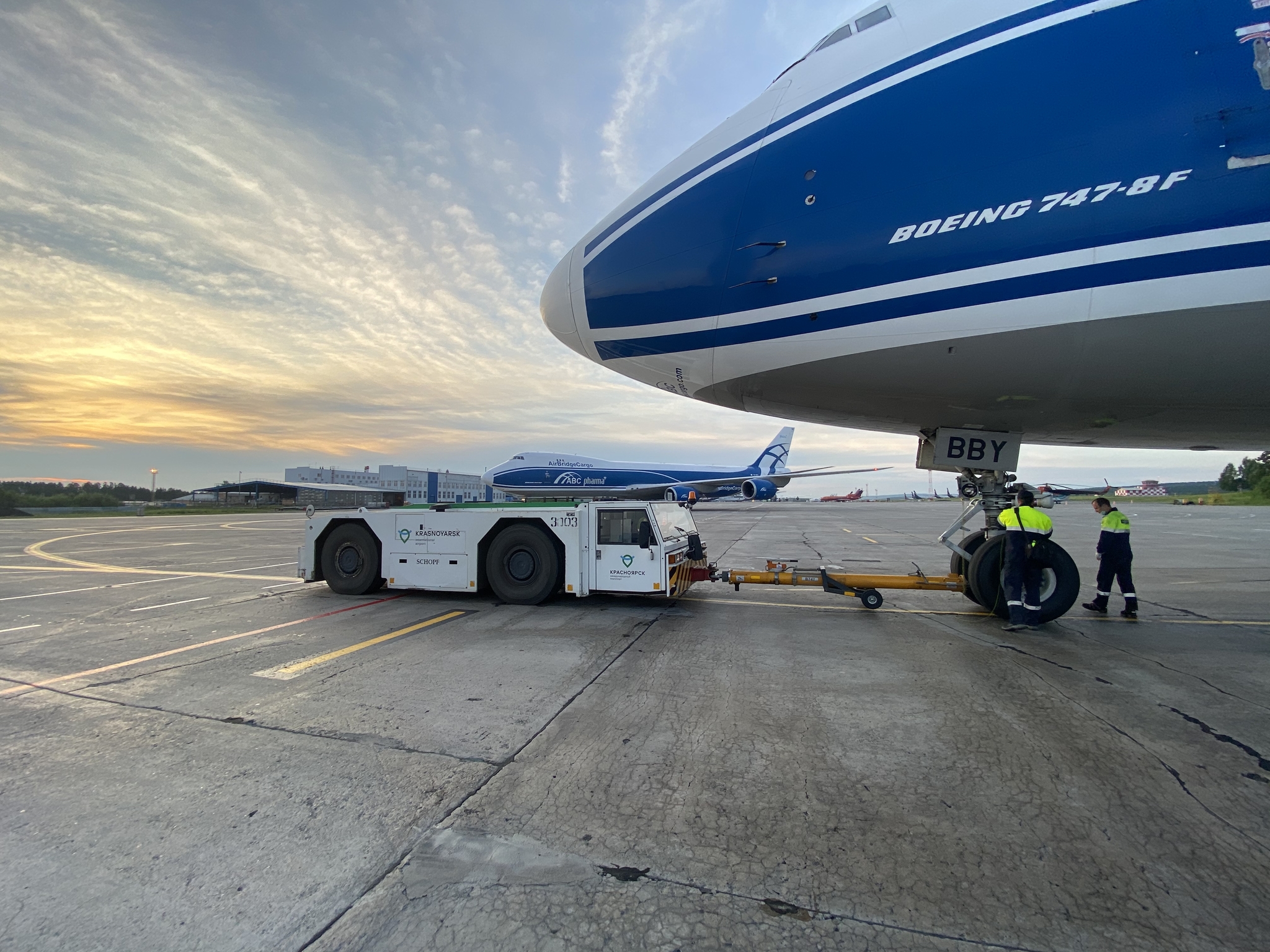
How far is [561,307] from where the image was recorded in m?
5.82

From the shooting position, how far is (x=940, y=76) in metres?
4.29

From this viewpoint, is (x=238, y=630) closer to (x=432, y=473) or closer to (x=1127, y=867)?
(x=432, y=473)

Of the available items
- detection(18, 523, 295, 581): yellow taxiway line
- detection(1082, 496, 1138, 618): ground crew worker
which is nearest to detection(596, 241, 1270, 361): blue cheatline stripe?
detection(1082, 496, 1138, 618): ground crew worker

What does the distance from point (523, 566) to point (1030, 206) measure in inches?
260

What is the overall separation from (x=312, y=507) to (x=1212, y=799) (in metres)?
10.0

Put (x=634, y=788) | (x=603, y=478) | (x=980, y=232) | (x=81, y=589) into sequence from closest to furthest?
(x=634, y=788)
(x=980, y=232)
(x=81, y=589)
(x=603, y=478)

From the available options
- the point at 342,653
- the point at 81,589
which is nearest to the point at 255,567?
the point at 81,589

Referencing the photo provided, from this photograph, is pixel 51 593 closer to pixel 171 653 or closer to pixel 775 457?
pixel 171 653

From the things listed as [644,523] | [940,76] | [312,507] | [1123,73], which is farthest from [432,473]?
[1123,73]

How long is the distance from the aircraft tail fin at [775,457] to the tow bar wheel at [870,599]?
1453 inches

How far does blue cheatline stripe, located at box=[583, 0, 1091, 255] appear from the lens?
4.09 m

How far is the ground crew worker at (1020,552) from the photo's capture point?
628 cm

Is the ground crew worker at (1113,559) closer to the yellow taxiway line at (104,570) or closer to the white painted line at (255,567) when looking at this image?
the yellow taxiway line at (104,570)

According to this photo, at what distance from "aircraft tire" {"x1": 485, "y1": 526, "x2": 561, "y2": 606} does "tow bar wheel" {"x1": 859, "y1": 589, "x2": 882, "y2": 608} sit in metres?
4.12
